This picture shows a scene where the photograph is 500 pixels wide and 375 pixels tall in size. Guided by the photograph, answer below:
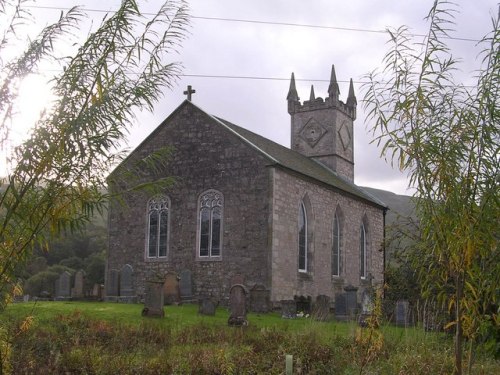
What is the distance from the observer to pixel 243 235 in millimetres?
23906

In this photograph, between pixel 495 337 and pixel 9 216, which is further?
pixel 495 337

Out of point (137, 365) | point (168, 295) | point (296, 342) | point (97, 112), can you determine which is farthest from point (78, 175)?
point (168, 295)

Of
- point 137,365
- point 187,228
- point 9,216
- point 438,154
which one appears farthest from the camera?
point 187,228

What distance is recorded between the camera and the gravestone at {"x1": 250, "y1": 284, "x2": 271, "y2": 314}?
21.4m

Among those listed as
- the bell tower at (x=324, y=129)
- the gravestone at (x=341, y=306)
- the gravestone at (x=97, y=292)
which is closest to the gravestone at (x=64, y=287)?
the gravestone at (x=97, y=292)

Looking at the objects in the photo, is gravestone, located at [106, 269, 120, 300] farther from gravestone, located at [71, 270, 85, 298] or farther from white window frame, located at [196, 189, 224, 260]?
white window frame, located at [196, 189, 224, 260]

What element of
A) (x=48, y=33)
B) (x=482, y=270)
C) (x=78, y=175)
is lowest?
(x=482, y=270)

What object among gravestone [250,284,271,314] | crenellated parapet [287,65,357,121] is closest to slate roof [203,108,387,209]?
crenellated parapet [287,65,357,121]

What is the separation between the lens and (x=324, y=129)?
3716 cm

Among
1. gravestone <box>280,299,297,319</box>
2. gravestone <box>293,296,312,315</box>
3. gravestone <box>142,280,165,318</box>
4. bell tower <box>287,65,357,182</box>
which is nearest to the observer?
gravestone <box>142,280,165,318</box>

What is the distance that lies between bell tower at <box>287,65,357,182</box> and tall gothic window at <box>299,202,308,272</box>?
35.6ft

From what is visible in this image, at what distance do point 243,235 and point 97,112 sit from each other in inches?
750

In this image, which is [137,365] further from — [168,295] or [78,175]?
[168,295]

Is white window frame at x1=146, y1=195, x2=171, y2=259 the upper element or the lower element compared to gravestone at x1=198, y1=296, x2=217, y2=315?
upper
